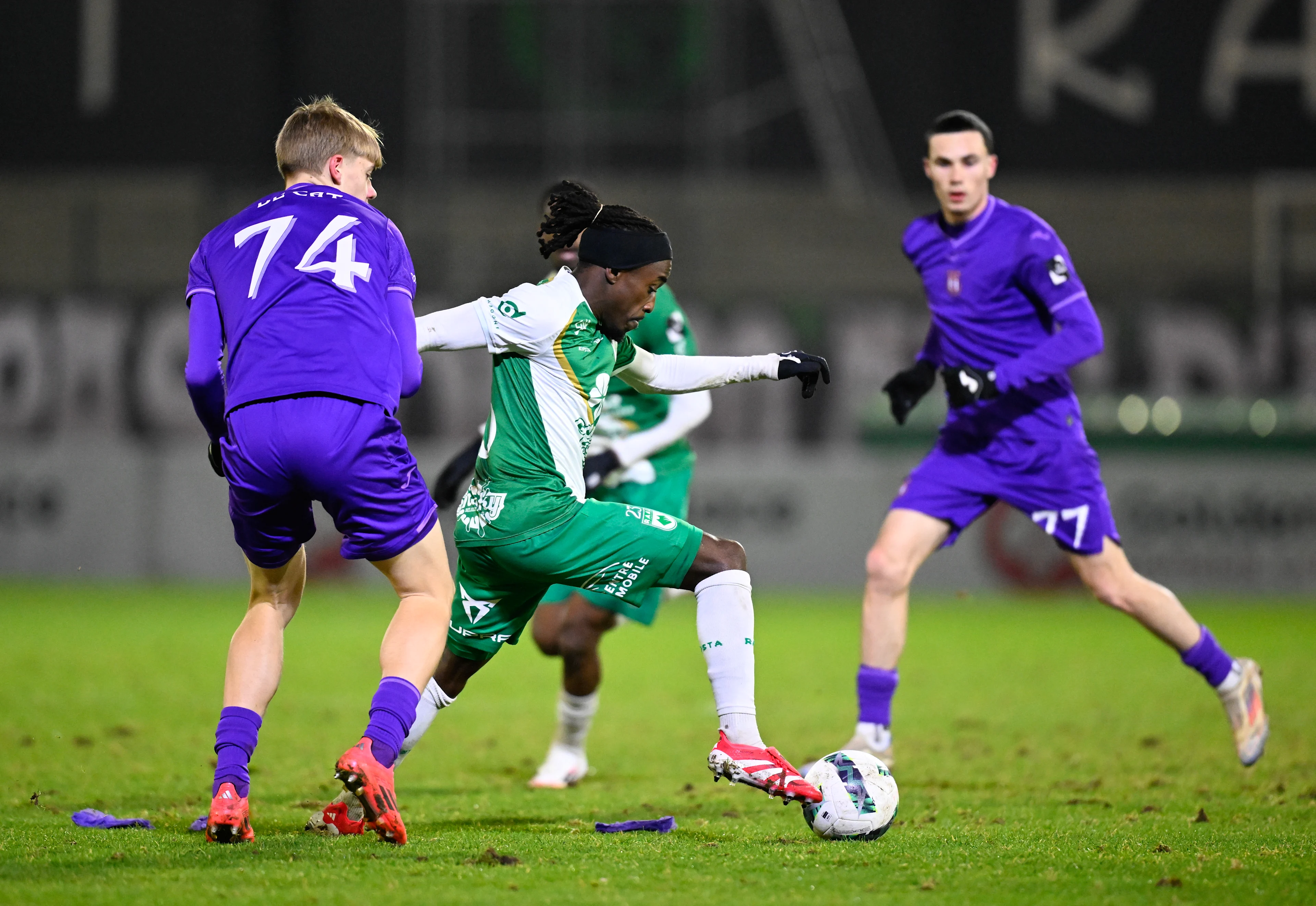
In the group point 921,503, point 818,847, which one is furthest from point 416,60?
point 818,847

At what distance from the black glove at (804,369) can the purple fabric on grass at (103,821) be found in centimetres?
247

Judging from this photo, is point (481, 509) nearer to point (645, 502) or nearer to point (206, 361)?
point (206, 361)

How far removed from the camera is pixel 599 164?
18750mm

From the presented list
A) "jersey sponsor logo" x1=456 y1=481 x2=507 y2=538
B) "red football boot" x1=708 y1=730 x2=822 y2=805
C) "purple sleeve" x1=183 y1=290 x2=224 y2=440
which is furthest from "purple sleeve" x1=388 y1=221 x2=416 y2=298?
"red football boot" x1=708 y1=730 x2=822 y2=805

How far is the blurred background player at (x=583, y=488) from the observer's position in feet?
14.7

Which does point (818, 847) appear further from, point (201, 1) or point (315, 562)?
point (201, 1)

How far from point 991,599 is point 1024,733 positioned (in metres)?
7.37

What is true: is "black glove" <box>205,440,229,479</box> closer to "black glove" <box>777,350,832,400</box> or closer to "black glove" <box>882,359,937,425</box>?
"black glove" <box>777,350,832,400</box>

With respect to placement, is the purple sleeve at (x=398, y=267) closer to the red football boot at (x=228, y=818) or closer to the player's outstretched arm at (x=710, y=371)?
the player's outstretched arm at (x=710, y=371)

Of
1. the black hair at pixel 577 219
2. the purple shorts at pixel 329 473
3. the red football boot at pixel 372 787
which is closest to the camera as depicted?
the red football boot at pixel 372 787

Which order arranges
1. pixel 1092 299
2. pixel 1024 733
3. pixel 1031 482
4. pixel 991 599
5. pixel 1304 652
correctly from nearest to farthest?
pixel 1031 482 → pixel 1024 733 → pixel 1304 652 → pixel 991 599 → pixel 1092 299

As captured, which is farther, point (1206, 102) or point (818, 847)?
point (1206, 102)

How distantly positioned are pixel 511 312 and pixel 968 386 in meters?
2.18

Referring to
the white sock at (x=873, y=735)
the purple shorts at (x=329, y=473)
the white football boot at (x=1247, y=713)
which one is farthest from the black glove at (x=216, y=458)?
the white football boot at (x=1247, y=713)
